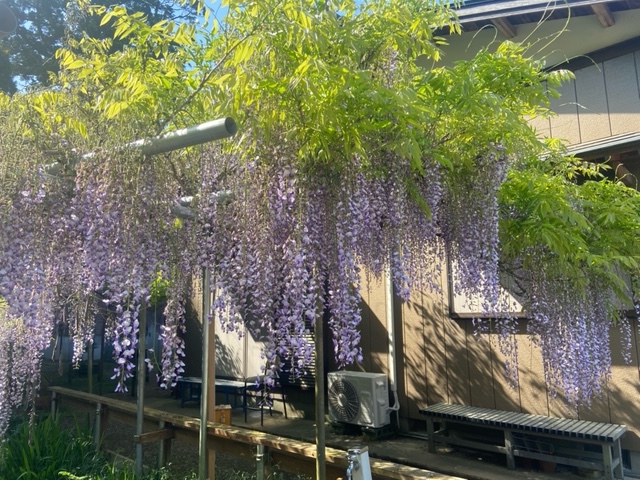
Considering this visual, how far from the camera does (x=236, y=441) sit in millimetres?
3879

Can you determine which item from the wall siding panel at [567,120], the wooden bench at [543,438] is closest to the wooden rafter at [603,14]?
the wall siding panel at [567,120]

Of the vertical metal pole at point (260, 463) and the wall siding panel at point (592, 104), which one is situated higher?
the wall siding panel at point (592, 104)

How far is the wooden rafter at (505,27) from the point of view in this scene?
19.7 ft

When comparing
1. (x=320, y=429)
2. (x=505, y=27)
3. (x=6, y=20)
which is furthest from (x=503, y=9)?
(x=320, y=429)

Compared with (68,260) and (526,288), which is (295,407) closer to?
(526,288)

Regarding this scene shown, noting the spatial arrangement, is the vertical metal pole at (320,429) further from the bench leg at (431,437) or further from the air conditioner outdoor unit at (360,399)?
the air conditioner outdoor unit at (360,399)

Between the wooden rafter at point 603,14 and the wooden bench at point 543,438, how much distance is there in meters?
4.18

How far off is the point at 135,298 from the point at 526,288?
10.4 ft

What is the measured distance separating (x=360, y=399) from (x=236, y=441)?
2878mm

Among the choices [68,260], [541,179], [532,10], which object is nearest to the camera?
[68,260]

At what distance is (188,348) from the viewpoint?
10.0m

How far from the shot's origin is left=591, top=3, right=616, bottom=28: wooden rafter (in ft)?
17.5

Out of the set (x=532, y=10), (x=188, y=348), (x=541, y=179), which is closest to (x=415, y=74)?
(x=541, y=179)

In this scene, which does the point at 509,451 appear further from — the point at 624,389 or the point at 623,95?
the point at 623,95
